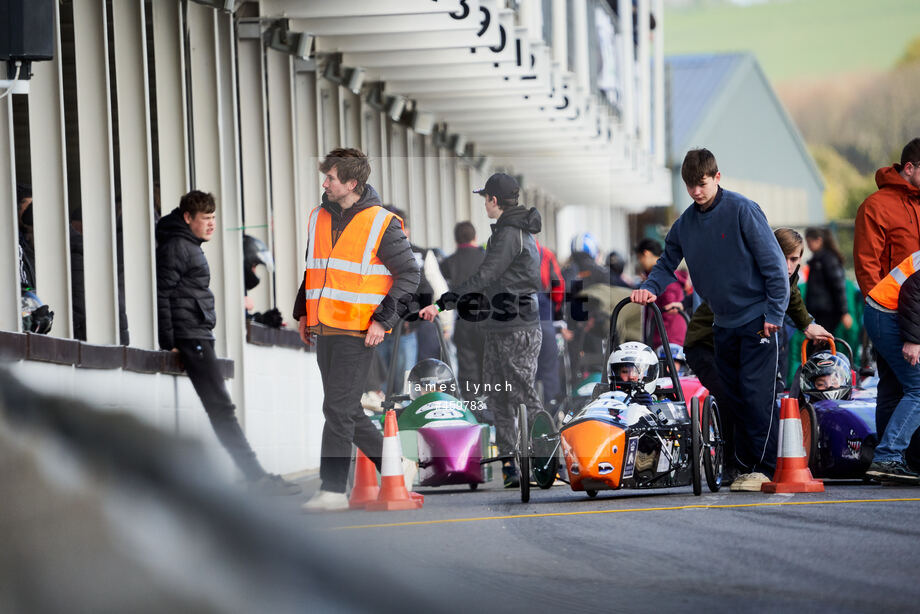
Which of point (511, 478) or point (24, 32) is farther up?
point (24, 32)

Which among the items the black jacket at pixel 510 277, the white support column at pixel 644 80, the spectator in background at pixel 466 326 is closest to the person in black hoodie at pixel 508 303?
the black jacket at pixel 510 277

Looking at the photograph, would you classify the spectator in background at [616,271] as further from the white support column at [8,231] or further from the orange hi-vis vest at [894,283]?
the white support column at [8,231]

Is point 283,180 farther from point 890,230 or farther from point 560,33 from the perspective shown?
point 560,33

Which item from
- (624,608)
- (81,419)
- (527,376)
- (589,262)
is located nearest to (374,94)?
(589,262)

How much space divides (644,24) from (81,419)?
34.8 meters

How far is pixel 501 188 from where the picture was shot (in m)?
9.70

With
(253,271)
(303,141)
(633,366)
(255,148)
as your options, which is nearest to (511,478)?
(633,366)

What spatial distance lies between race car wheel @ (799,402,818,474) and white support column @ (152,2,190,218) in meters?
5.02

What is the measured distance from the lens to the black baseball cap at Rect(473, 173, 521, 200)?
9703mm

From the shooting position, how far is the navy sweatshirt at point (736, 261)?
840 cm

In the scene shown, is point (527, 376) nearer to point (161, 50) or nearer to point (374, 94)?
point (161, 50)

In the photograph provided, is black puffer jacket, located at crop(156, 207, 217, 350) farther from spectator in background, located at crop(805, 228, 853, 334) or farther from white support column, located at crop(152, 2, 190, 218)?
spectator in background, located at crop(805, 228, 853, 334)

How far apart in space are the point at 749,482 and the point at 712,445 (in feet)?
1.07

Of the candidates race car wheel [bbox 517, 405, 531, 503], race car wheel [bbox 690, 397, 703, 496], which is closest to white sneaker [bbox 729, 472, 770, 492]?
race car wheel [bbox 690, 397, 703, 496]
